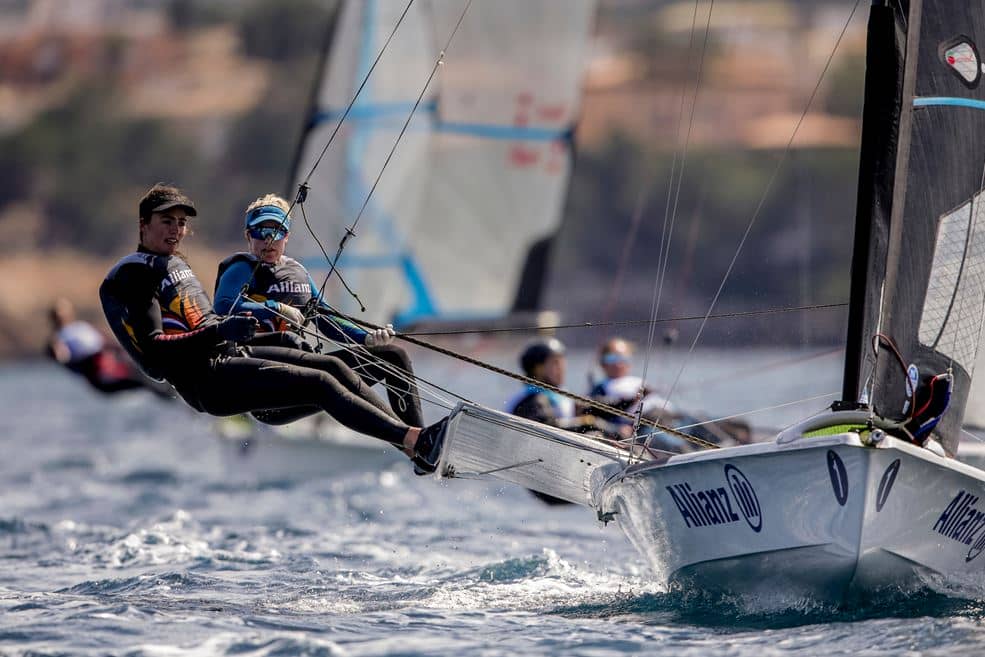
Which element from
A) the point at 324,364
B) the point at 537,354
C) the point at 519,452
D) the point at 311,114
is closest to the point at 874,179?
the point at 519,452

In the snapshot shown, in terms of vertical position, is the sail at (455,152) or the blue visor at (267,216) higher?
the sail at (455,152)

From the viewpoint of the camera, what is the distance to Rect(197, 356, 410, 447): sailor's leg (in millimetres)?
4992

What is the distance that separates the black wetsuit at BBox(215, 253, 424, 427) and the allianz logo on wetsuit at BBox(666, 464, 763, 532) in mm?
1082

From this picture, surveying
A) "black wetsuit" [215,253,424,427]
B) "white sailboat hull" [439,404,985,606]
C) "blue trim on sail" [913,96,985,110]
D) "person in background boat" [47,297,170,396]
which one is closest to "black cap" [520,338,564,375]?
"black wetsuit" [215,253,424,427]

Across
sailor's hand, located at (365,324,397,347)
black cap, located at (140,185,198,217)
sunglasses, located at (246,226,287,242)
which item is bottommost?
sailor's hand, located at (365,324,397,347)

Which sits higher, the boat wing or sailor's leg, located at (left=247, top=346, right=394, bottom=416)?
sailor's leg, located at (left=247, top=346, right=394, bottom=416)

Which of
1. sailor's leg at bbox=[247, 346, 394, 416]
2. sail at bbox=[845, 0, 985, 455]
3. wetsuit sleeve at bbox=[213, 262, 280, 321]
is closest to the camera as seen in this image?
sail at bbox=[845, 0, 985, 455]

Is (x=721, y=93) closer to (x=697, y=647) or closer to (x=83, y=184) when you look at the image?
(x=83, y=184)

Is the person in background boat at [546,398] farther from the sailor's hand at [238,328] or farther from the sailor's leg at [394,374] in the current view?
the sailor's hand at [238,328]

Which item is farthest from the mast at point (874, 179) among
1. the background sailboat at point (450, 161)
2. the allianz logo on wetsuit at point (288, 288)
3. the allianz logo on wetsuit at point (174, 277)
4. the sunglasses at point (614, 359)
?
the background sailboat at point (450, 161)

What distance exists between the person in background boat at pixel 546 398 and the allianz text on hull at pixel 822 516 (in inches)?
72.9

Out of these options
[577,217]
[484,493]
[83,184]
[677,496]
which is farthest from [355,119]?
[83,184]

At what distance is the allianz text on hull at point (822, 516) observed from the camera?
4.41m

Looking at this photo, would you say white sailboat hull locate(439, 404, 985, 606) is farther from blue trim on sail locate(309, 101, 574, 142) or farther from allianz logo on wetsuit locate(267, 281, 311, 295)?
blue trim on sail locate(309, 101, 574, 142)
